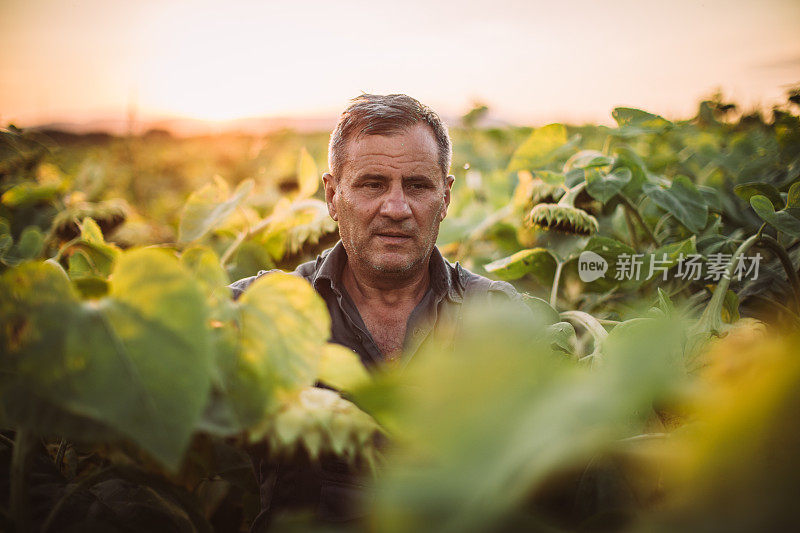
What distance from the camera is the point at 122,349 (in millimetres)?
585

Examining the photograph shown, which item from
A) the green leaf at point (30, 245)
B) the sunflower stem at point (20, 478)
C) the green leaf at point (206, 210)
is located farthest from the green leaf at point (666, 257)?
the green leaf at point (30, 245)

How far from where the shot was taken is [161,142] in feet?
38.7

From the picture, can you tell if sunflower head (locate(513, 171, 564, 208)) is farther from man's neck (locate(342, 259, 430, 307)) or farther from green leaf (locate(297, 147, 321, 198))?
green leaf (locate(297, 147, 321, 198))

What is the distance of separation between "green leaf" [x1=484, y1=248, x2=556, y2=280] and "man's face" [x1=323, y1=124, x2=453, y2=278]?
28 cm

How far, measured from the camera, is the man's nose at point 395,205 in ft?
5.19

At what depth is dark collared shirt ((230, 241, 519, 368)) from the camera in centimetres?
158

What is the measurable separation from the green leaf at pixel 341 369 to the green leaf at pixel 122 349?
0.60ft

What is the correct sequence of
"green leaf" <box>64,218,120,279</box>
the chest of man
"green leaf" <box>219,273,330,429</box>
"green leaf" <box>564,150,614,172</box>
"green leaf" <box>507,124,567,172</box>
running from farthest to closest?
"green leaf" <box>507,124,567,172</box>, "green leaf" <box>564,150,614,172</box>, the chest of man, "green leaf" <box>64,218,120,279</box>, "green leaf" <box>219,273,330,429</box>

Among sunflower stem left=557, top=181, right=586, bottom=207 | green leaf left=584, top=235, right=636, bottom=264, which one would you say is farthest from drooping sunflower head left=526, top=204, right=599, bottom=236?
sunflower stem left=557, top=181, right=586, bottom=207

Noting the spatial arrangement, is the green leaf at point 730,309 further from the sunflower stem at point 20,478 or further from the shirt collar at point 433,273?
the sunflower stem at point 20,478

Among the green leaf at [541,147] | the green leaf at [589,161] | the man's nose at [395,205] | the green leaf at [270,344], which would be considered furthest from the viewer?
the green leaf at [541,147]

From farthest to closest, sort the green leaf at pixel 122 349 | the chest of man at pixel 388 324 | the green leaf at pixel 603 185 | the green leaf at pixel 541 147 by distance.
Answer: the green leaf at pixel 541 147, the green leaf at pixel 603 185, the chest of man at pixel 388 324, the green leaf at pixel 122 349

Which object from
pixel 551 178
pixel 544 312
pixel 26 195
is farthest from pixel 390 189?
pixel 26 195

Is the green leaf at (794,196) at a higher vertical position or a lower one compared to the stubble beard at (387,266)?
higher
